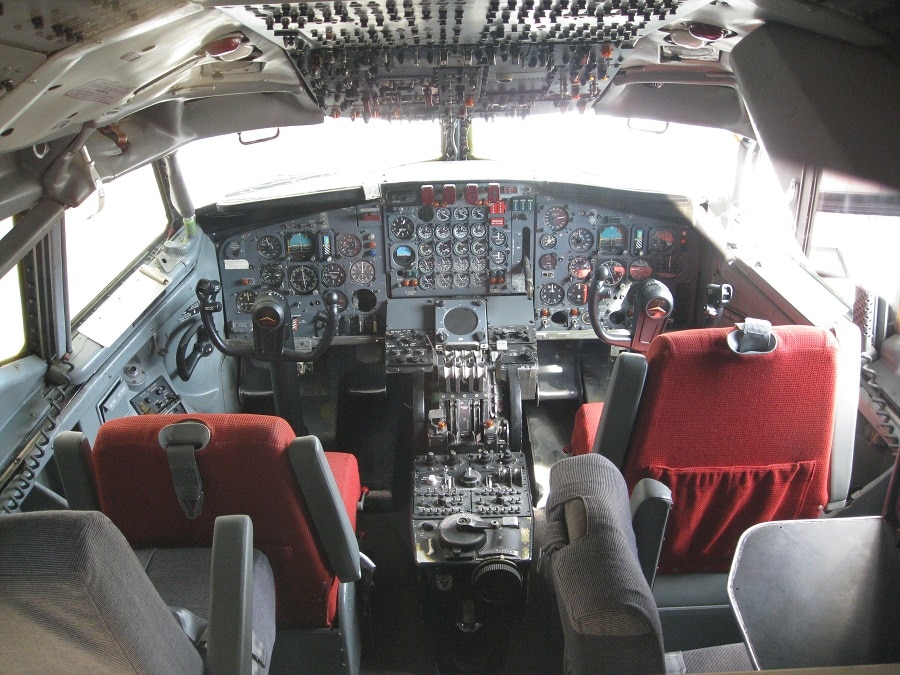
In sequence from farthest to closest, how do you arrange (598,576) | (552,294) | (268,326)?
(552,294)
(268,326)
(598,576)

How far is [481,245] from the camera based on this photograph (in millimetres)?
4125

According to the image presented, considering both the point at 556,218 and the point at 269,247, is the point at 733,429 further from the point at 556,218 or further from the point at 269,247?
the point at 269,247

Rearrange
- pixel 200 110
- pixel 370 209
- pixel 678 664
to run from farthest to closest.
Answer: pixel 370 209 → pixel 200 110 → pixel 678 664

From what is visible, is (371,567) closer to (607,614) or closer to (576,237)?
(607,614)

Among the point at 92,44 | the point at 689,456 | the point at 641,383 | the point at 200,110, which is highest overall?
the point at 92,44

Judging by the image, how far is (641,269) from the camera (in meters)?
4.12

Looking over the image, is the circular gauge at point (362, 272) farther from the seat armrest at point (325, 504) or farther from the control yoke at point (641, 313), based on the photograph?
the seat armrest at point (325, 504)

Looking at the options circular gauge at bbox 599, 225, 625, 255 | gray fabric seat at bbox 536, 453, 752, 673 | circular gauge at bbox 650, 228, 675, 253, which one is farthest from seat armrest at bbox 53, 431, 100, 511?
circular gauge at bbox 650, 228, 675, 253

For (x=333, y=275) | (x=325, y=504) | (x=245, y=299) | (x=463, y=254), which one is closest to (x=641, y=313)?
(x=463, y=254)

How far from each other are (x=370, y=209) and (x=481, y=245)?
0.67 m

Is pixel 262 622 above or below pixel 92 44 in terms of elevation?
below

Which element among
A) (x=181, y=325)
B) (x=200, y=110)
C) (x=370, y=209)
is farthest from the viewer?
(x=370, y=209)

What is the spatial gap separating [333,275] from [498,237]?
99 centimetres

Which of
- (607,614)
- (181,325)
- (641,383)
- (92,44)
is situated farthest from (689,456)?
(181,325)
